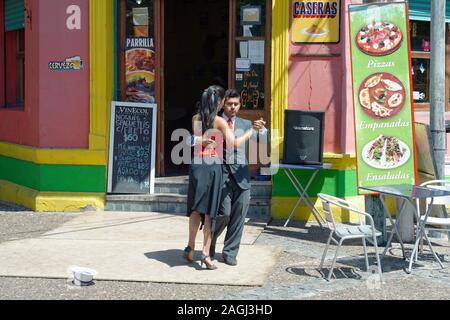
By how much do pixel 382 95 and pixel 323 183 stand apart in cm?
217

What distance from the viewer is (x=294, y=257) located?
793 cm

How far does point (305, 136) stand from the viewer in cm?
943

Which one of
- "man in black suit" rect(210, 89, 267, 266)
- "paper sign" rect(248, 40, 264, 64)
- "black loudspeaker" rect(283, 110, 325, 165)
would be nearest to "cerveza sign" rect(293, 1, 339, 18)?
"paper sign" rect(248, 40, 264, 64)

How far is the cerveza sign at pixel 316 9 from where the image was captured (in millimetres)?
9773

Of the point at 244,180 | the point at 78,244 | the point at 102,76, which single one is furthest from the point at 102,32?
the point at 244,180

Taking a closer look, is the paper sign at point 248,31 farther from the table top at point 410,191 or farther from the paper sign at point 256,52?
the table top at point 410,191

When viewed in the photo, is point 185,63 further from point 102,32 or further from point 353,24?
point 353,24

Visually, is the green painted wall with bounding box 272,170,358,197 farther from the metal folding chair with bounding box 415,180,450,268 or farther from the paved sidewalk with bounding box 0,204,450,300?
the paved sidewalk with bounding box 0,204,450,300

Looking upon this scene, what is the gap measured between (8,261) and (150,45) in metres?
4.10

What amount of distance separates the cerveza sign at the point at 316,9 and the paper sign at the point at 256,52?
2.48ft

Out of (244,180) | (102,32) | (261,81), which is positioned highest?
(102,32)

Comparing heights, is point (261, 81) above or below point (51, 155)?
above

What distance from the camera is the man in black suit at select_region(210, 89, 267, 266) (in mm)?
7285
